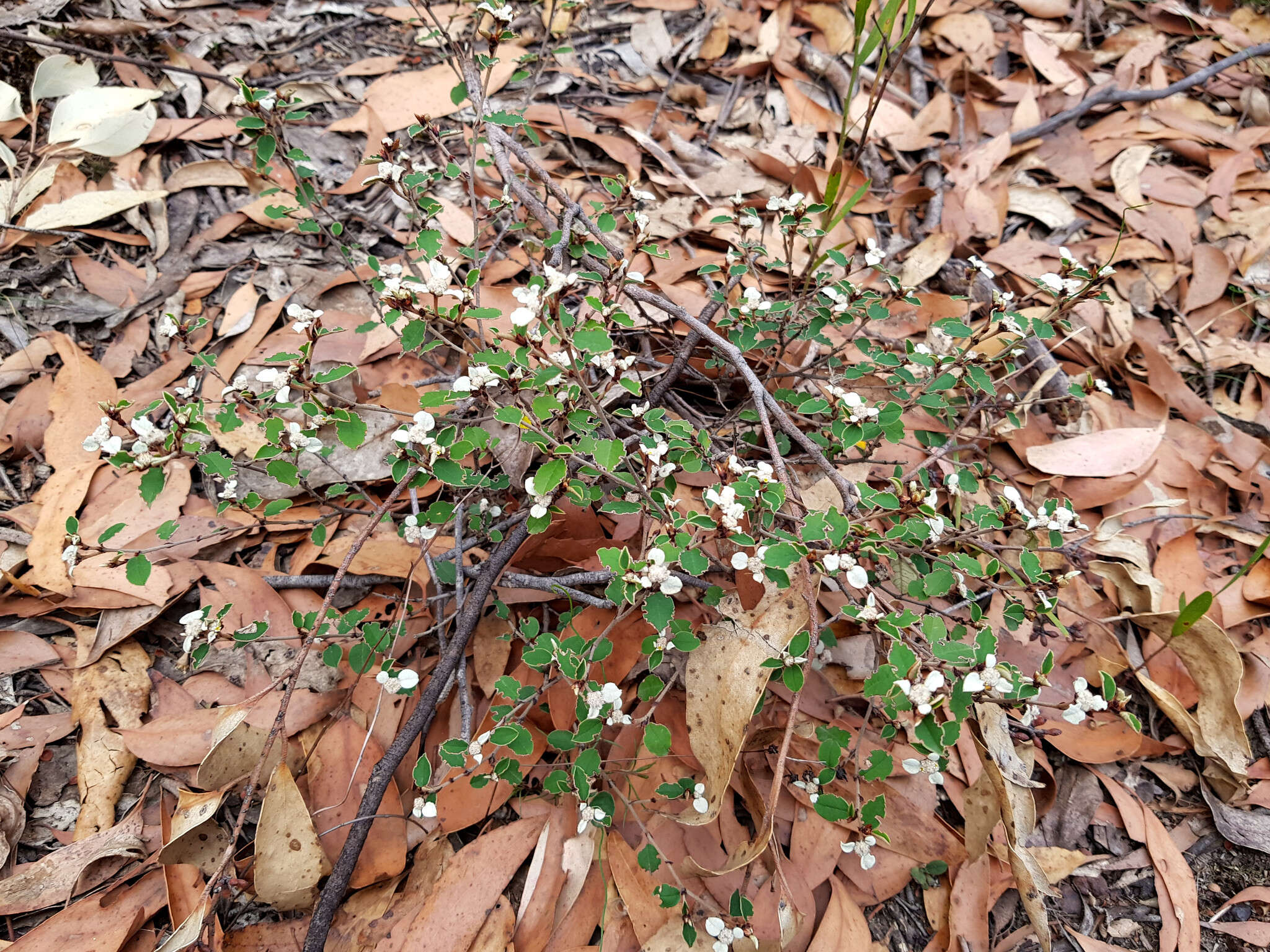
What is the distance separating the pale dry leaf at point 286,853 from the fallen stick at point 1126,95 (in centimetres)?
310

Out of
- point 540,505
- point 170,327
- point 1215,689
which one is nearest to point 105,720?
point 170,327

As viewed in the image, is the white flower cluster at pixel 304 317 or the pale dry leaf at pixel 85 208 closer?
the white flower cluster at pixel 304 317

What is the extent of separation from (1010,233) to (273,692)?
2.73 meters

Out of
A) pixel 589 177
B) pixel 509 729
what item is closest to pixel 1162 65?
pixel 589 177

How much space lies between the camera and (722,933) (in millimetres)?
1339

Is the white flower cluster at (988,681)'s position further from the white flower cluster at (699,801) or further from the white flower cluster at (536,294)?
the white flower cluster at (536,294)

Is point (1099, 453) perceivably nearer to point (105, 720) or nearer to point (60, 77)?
point (105, 720)

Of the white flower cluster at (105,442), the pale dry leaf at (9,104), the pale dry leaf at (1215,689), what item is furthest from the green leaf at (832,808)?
the pale dry leaf at (9,104)

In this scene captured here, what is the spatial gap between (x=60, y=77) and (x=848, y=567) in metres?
2.87

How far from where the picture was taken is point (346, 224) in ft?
7.90

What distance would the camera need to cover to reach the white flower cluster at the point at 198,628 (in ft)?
4.64

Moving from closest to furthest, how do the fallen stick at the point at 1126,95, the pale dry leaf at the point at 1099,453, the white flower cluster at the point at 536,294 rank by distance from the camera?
the white flower cluster at the point at 536,294, the pale dry leaf at the point at 1099,453, the fallen stick at the point at 1126,95

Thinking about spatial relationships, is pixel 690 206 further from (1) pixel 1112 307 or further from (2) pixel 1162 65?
(2) pixel 1162 65

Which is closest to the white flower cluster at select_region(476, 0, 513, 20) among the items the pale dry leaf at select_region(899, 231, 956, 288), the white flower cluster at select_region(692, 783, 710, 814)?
the pale dry leaf at select_region(899, 231, 956, 288)
